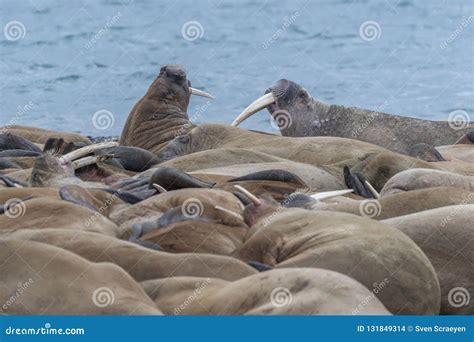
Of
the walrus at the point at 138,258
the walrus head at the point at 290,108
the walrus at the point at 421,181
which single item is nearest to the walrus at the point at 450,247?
the walrus at the point at 138,258

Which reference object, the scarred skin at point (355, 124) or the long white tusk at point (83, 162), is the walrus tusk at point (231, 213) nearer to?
the long white tusk at point (83, 162)

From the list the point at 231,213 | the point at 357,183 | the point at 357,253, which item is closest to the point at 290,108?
the point at 357,183

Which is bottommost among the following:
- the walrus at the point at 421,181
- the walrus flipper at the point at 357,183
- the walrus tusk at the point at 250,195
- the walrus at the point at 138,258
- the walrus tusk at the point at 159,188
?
the walrus flipper at the point at 357,183

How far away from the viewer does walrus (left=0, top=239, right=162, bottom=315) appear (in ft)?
23.2

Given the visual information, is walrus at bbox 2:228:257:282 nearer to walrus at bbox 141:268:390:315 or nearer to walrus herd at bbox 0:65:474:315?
walrus herd at bbox 0:65:474:315

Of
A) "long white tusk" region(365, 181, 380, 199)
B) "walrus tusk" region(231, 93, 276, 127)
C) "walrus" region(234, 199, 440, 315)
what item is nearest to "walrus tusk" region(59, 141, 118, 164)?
"long white tusk" region(365, 181, 380, 199)

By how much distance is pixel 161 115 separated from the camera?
675 inches

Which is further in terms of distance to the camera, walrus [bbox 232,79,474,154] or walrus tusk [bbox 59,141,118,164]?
walrus [bbox 232,79,474,154]

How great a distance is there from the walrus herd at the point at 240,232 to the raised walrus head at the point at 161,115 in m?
2.21

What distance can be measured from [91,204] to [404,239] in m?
2.71

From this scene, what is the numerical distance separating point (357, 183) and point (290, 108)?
5891 mm

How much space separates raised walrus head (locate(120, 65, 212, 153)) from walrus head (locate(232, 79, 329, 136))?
0.82 meters

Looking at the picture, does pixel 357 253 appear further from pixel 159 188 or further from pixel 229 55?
pixel 229 55

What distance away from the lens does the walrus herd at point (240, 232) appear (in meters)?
7.15
